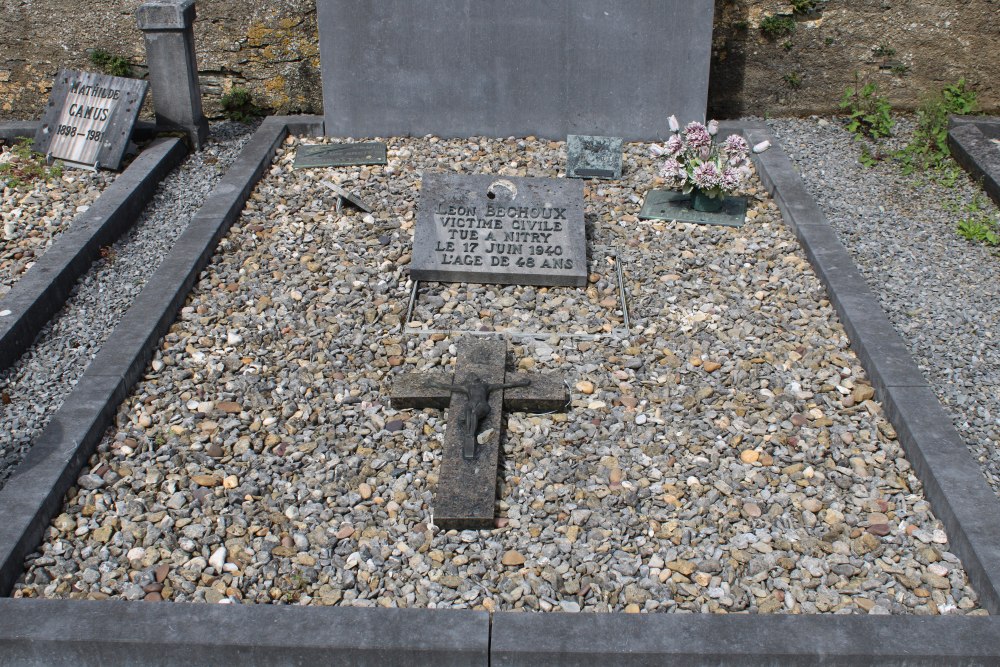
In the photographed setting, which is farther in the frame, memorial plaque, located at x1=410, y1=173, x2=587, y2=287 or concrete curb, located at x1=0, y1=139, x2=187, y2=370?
memorial plaque, located at x1=410, y1=173, x2=587, y2=287

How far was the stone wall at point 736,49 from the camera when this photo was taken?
25.6 ft

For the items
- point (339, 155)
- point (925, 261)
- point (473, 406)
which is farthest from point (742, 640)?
point (339, 155)

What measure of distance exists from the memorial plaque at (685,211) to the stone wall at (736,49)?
1.88 metres

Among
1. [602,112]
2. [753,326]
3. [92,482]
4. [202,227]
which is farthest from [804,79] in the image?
[92,482]

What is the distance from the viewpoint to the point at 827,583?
3.71 m

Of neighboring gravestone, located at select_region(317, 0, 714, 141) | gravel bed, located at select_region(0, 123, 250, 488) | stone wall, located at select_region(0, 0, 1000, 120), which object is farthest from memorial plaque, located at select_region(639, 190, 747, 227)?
gravel bed, located at select_region(0, 123, 250, 488)

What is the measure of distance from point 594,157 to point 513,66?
1036mm

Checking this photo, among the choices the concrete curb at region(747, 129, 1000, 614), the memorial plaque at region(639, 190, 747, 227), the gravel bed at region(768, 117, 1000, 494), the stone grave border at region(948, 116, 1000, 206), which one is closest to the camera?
the concrete curb at region(747, 129, 1000, 614)

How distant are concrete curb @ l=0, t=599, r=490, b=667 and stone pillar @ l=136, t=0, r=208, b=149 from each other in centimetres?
474

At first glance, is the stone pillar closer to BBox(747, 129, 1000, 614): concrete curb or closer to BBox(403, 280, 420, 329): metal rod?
BBox(403, 280, 420, 329): metal rod

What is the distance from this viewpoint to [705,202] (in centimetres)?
640

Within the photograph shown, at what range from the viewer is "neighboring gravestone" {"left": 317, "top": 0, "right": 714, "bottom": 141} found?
23.8 feet

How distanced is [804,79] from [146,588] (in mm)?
6476

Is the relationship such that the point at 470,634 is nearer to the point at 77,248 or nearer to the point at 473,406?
the point at 473,406
